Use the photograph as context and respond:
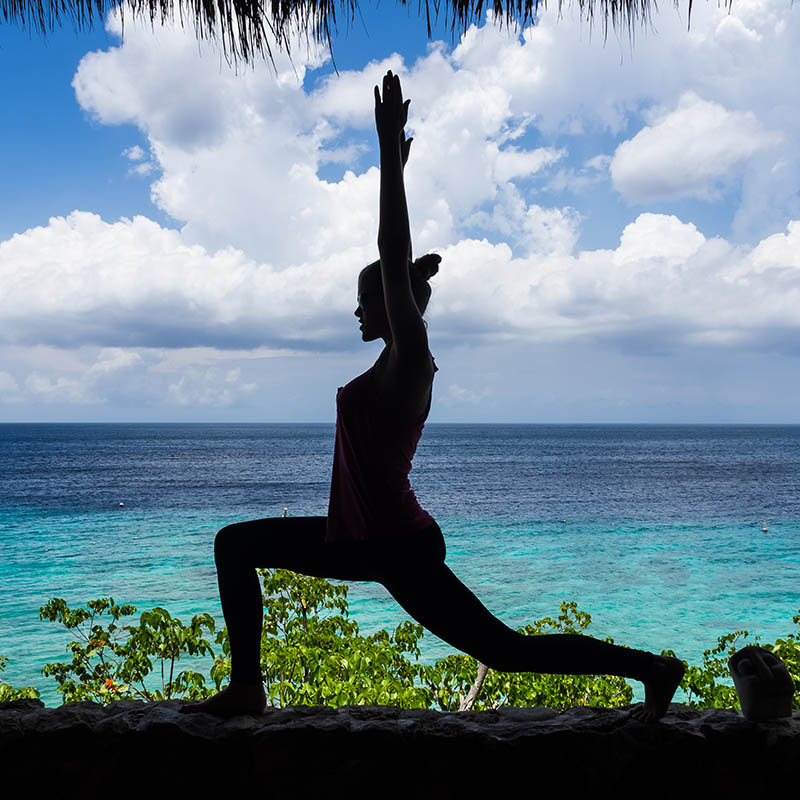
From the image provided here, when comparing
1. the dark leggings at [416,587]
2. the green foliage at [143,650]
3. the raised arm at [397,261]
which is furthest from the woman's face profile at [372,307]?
the green foliage at [143,650]

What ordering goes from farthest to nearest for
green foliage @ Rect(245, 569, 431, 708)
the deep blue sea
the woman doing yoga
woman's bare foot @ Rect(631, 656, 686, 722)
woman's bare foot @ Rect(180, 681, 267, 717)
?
the deep blue sea
green foliage @ Rect(245, 569, 431, 708)
woman's bare foot @ Rect(180, 681, 267, 717)
woman's bare foot @ Rect(631, 656, 686, 722)
the woman doing yoga

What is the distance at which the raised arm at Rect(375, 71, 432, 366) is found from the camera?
5.33 feet

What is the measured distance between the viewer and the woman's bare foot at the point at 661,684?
1904 millimetres

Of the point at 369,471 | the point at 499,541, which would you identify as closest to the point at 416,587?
the point at 369,471

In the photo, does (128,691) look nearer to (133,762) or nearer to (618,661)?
(133,762)

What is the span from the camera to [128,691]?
469cm

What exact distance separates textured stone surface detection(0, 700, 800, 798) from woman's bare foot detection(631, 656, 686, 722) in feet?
0.18

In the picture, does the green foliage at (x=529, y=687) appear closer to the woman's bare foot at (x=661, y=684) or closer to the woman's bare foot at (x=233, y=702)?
the woman's bare foot at (x=661, y=684)

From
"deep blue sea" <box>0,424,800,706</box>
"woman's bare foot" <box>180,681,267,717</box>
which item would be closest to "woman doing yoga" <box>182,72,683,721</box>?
"woman's bare foot" <box>180,681,267,717</box>

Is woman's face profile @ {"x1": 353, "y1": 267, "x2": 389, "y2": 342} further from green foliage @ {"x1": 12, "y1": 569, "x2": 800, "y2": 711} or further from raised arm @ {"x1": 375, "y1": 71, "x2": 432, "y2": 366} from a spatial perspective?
green foliage @ {"x1": 12, "y1": 569, "x2": 800, "y2": 711}

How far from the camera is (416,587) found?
180cm

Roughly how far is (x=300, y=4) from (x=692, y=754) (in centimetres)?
251

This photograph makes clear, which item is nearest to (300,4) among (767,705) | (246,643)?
(246,643)

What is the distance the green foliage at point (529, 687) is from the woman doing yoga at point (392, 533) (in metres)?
2.60
